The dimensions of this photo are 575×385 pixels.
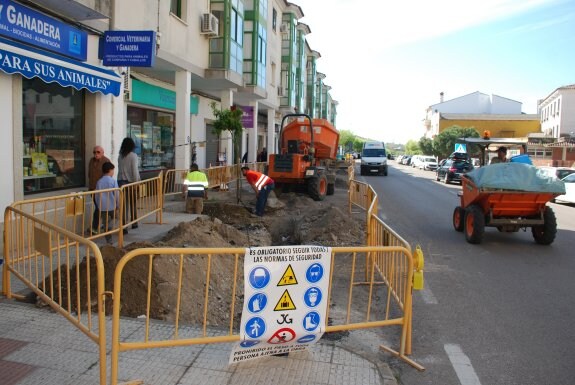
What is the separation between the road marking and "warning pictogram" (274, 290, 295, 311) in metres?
1.56

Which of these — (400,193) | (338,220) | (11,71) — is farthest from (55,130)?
(400,193)

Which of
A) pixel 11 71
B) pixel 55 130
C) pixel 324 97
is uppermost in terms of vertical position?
pixel 324 97

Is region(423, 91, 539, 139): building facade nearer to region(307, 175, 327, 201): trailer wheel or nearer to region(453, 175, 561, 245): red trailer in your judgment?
region(307, 175, 327, 201): trailer wheel

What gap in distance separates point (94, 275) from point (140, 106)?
42.5 feet

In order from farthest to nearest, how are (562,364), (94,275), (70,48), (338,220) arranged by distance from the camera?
(338,220), (70,48), (94,275), (562,364)

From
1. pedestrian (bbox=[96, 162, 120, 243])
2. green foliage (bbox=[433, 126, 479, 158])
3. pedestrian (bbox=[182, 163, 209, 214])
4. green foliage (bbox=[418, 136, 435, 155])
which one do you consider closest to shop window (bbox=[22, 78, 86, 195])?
pedestrian (bbox=[96, 162, 120, 243])

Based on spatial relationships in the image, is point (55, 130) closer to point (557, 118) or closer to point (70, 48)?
point (70, 48)

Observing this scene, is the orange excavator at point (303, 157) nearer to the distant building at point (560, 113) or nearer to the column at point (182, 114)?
the column at point (182, 114)

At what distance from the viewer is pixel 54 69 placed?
26.2 feet

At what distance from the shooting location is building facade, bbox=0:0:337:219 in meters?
7.80

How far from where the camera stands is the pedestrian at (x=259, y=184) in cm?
1218

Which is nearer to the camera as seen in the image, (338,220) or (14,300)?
(14,300)

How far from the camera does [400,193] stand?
21.9 m

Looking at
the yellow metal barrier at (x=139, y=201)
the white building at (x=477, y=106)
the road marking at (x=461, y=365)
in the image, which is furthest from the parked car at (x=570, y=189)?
the white building at (x=477, y=106)
